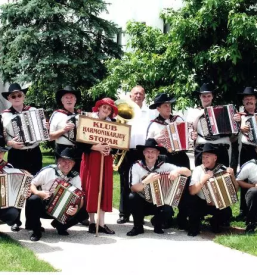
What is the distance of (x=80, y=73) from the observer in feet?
55.2

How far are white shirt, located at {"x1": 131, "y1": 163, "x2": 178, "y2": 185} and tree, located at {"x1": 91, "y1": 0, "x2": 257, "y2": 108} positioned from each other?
2957 mm

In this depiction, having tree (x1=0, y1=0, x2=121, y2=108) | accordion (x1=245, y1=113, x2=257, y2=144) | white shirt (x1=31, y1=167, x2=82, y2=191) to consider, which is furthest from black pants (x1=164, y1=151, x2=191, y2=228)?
tree (x1=0, y1=0, x2=121, y2=108)

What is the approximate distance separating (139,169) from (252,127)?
1747 millimetres

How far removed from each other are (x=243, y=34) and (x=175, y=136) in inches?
123

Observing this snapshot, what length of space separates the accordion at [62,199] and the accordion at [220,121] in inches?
84.5

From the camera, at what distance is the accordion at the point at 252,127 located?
737cm

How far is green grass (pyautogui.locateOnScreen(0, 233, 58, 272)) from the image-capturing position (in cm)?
526

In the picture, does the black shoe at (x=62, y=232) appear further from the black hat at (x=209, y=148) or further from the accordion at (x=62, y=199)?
the black hat at (x=209, y=148)

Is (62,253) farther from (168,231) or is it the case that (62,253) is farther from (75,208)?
(168,231)

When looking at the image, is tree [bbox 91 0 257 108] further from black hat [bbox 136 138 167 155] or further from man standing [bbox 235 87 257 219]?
black hat [bbox 136 138 167 155]

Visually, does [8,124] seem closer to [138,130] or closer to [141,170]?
[141,170]

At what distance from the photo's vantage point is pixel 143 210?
23.6ft

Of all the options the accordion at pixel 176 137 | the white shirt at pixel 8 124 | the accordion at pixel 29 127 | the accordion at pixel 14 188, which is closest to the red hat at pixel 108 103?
the accordion at pixel 176 137

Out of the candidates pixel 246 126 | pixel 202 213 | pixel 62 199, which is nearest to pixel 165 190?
pixel 202 213
